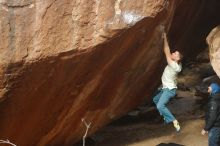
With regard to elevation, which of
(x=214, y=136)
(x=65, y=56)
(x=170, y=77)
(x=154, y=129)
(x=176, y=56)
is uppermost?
(x=65, y=56)

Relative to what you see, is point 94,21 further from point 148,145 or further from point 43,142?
point 148,145

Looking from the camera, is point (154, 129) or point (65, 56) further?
point (154, 129)

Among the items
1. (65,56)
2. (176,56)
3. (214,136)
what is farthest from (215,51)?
(65,56)

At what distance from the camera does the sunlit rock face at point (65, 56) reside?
22.9 feet

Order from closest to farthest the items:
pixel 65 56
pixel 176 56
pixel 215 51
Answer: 1. pixel 65 56
2. pixel 176 56
3. pixel 215 51

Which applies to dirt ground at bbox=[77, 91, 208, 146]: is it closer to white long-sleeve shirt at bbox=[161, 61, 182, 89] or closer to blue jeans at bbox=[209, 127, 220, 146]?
blue jeans at bbox=[209, 127, 220, 146]

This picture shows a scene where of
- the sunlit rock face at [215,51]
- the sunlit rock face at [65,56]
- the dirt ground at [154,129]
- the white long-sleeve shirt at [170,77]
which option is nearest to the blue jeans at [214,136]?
the dirt ground at [154,129]

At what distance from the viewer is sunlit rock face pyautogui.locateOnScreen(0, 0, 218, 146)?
6969 mm

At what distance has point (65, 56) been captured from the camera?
7223 mm

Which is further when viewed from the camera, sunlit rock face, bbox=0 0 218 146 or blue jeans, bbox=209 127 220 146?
blue jeans, bbox=209 127 220 146

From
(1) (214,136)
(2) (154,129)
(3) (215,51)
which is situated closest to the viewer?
(1) (214,136)

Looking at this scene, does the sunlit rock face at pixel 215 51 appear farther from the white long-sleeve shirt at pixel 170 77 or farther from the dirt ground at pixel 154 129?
the dirt ground at pixel 154 129

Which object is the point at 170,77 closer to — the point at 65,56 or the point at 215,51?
the point at 215,51

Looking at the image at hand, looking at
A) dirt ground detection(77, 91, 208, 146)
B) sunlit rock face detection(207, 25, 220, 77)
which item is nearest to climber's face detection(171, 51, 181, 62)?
sunlit rock face detection(207, 25, 220, 77)
